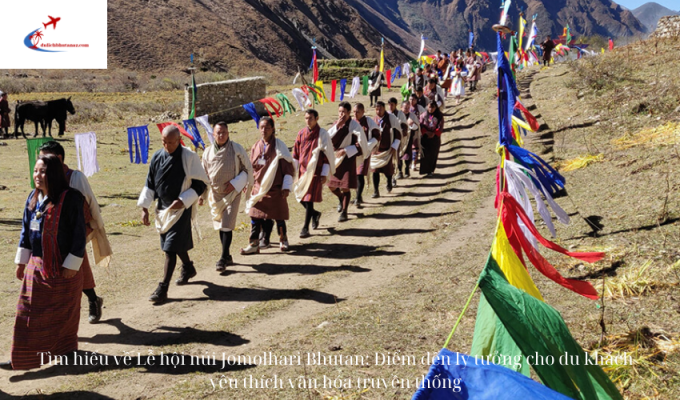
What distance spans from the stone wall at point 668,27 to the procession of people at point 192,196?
12.9 m

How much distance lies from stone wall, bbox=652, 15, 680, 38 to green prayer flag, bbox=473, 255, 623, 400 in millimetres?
20660

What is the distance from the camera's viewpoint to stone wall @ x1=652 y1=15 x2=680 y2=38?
20706 millimetres

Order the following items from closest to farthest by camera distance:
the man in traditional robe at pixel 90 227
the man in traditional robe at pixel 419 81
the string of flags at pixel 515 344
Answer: the string of flags at pixel 515 344, the man in traditional robe at pixel 90 227, the man in traditional robe at pixel 419 81

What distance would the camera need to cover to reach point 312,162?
8070 mm

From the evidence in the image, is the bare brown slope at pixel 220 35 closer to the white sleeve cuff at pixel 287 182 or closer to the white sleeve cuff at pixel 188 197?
the white sleeve cuff at pixel 287 182

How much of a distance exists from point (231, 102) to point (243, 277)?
15565mm

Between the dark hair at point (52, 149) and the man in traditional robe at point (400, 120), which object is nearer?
the dark hair at point (52, 149)

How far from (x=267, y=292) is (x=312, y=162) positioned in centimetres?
246

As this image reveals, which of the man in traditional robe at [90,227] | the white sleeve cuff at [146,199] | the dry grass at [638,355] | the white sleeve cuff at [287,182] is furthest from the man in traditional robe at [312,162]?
the dry grass at [638,355]

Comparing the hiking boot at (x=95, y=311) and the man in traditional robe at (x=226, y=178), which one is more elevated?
the man in traditional robe at (x=226, y=178)

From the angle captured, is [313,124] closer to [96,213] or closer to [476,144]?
[96,213]

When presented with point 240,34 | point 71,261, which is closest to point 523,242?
point 71,261

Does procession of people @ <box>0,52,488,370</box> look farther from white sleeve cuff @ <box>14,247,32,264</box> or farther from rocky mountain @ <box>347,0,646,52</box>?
rocky mountain @ <box>347,0,646,52</box>

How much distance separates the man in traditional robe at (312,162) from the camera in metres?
8.05
